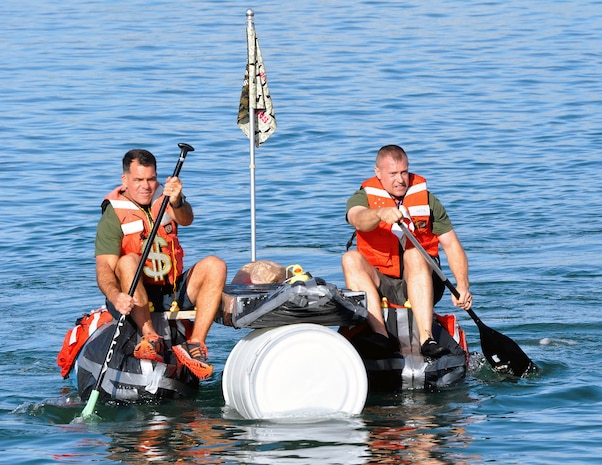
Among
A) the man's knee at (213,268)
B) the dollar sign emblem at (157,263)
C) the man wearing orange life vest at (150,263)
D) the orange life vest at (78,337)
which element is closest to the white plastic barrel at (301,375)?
the man wearing orange life vest at (150,263)

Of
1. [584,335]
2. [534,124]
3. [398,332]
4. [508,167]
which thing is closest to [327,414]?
[398,332]

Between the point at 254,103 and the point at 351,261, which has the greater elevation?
the point at 254,103

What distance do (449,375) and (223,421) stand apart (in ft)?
5.38

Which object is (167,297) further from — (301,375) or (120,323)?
(301,375)

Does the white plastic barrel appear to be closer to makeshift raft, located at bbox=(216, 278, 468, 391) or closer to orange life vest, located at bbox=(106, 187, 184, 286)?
makeshift raft, located at bbox=(216, 278, 468, 391)

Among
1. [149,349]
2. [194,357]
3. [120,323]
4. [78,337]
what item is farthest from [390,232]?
[78,337]

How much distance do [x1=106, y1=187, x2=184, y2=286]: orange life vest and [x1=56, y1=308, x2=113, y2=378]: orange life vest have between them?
0.46 m

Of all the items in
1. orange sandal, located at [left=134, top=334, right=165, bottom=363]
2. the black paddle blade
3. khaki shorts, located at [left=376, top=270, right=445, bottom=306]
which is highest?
khaki shorts, located at [left=376, top=270, right=445, bottom=306]

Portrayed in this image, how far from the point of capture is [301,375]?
8391 mm

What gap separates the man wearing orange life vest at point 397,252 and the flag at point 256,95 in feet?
5.94

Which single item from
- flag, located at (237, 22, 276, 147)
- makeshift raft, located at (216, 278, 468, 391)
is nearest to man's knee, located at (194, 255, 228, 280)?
makeshift raft, located at (216, 278, 468, 391)

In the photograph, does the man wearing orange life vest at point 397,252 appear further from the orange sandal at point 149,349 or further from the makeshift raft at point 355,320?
the orange sandal at point 149,349

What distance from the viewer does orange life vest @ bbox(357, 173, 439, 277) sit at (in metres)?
9.46

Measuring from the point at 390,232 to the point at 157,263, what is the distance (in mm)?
1649
